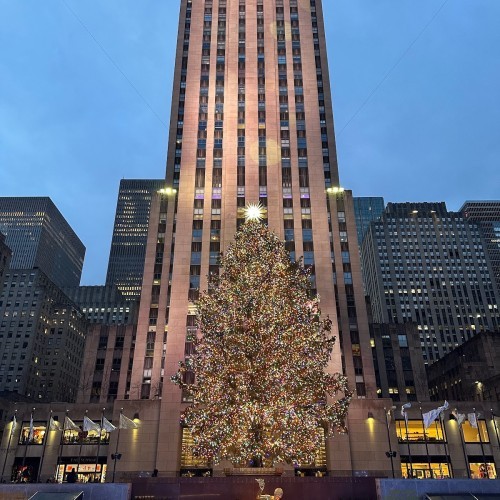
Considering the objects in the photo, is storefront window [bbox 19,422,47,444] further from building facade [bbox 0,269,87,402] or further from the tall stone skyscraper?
building facade [bbox 0,269,87,402]

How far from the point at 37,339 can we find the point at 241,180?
91.8 meters

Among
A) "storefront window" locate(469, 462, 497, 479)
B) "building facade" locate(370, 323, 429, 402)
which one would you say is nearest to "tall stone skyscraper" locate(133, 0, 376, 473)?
"storefront window" locate(469, 462, 497, 479)

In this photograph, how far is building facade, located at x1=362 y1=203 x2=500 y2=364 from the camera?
474 feet

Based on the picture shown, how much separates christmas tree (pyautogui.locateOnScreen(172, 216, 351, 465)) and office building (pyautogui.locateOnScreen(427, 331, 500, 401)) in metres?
49.4

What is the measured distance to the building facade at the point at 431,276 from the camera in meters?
144

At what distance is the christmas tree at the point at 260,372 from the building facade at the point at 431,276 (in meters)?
118

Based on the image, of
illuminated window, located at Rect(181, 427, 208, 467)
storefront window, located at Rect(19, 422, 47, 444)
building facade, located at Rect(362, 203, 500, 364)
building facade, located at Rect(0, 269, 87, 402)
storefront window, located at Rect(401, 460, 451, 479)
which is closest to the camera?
illuminated window, located at Rect(181, 427, 208, 467)

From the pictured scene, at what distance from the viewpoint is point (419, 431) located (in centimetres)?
5266

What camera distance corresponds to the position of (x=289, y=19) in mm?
80625

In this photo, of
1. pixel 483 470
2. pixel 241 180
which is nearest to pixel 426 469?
pixel 483 470

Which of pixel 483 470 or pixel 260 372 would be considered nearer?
pixel 260 372

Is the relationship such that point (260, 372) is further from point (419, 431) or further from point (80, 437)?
point (80, 437)

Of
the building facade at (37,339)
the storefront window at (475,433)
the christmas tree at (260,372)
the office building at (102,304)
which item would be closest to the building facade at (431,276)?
the storefront window at (475,433)

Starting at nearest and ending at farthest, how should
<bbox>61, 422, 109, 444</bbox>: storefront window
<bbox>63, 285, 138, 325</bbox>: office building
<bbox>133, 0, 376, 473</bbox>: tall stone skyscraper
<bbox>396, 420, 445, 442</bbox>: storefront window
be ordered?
1. <bbox>396, 420, 445, 442</bbox>: storefront window
2. <bbox>61, 422, 109, 444</bbox>: storefront window
3. <bbox>133, 0, 376, 473</bbox>: tall stone skyscraper
4. <bbox>63, 285, 138, 325</bbox>: office building
